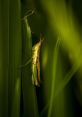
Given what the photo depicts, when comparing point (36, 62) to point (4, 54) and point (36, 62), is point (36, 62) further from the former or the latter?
point (4, 54)

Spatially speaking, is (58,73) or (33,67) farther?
(33,67)

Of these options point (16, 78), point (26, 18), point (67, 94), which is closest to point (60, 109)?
point (67, 94)

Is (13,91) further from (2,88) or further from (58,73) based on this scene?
(58,73)

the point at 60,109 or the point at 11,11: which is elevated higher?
the point at 11,11

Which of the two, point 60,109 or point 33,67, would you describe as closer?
point 60,109

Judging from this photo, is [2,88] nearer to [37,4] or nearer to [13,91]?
[13,91]

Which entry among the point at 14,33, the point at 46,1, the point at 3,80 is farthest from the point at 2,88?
the point at 46,1

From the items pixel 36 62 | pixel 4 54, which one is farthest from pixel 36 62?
pixel 4 54

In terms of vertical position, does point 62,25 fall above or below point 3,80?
above
